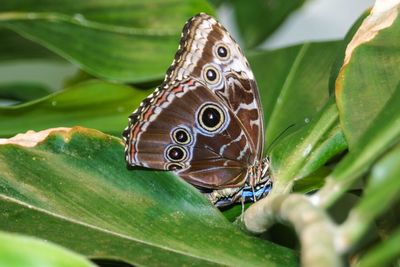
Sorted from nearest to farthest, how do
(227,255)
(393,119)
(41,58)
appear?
(393,119)
(227,255)
(41,58)

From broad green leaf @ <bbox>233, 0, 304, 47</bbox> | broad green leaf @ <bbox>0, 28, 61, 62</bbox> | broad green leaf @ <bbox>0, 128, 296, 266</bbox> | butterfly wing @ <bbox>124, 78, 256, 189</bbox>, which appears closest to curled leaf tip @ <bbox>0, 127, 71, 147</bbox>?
broad green leaf @ <bbox>0, 128, 296, 266</bbox>

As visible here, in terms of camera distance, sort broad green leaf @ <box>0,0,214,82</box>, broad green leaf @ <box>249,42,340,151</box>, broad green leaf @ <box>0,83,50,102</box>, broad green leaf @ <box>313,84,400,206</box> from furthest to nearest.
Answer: broad green leaf @ <box>0,83,50,102</box>, broad green leaf @ <box>0,0,214,82</box>, broad green leaf @ <box>249,42,340,151</box>, broad green leaf @ <box>313,84,400,206</box>

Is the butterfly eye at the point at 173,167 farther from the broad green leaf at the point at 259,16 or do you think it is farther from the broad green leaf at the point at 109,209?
the broad green leaf at the point at 259,16

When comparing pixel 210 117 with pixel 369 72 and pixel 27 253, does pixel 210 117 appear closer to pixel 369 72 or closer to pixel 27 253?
pixel 369 72

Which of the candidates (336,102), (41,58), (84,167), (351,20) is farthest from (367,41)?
(351,20)

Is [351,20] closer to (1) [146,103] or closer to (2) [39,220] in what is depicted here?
(1) [146,103]

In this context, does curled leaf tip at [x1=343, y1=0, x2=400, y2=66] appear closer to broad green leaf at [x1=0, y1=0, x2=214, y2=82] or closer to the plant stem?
the plant stem
